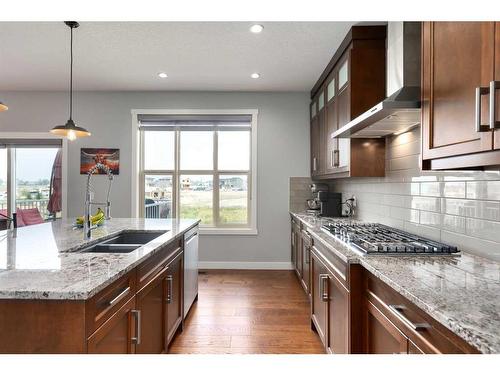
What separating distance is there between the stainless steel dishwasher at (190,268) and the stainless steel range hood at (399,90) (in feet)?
5.65

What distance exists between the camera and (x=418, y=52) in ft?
6.47

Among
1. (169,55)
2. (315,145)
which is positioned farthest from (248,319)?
(169,55)

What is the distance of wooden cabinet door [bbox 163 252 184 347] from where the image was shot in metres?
2.11

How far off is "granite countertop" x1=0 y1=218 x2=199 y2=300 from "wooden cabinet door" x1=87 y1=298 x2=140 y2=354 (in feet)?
0.57

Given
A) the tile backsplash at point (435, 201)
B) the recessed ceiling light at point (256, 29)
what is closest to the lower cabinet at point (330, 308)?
the tile backsplash at point (435, 201)

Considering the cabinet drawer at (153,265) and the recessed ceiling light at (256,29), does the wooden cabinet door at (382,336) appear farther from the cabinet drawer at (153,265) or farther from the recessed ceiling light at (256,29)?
the recessed ceiling light at (256,29)

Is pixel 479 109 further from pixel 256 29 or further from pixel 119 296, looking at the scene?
pixel 256 29

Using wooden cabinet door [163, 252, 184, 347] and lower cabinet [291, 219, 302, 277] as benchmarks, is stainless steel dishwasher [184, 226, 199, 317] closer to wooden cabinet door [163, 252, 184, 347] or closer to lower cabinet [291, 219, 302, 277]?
wooden cabinet door [163, 252, 184, 347]

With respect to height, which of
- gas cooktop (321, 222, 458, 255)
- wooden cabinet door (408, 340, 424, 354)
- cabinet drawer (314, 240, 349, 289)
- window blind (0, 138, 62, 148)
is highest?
window blind (0, 138, 62, 148)

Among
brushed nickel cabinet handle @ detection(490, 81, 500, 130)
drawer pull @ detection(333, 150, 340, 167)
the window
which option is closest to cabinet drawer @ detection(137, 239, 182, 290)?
brushed nickel cabinet handle @ detection(490, 81, 500, 130)

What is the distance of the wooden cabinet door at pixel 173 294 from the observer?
2.11m
